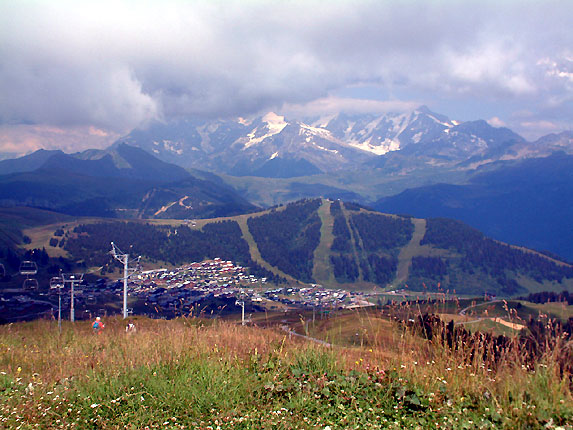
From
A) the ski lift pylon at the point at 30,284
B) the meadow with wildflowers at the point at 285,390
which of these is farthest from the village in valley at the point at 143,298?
the meadow with wildflowers at the point at 285,390

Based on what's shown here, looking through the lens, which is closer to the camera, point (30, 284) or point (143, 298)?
point (143, 298)

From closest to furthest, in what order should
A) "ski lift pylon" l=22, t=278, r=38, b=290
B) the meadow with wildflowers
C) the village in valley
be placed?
the meadow with wildflowers, the village in valley, "ski lift pylon" l=22, t=278, r=38, b=290

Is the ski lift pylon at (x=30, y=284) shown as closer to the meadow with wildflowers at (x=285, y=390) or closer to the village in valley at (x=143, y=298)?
the village in valley at (x=143, y=298)

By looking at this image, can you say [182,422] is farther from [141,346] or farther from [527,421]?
[527,421]

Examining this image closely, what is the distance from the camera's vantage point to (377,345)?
8086 mm

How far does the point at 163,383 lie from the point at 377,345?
360cm

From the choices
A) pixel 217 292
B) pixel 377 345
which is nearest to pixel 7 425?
pixel 377 345

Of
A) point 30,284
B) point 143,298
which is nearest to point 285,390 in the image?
point 143,298

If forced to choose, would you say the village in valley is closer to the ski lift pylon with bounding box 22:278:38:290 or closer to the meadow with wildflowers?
the ski lift pylon with bounding box 22:278:38:290

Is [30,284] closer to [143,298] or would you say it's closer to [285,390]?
[143,298]

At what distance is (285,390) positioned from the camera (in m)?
6.52

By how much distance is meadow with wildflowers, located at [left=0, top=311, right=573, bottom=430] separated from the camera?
5785 mm

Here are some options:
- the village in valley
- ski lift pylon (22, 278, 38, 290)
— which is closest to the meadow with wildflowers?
the village in valley

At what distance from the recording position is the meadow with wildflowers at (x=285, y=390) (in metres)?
5.79
